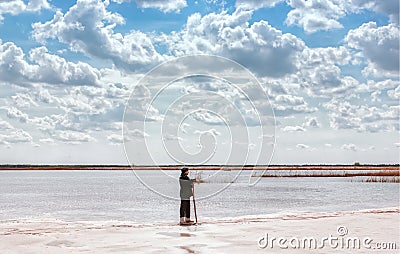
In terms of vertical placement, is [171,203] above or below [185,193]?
below

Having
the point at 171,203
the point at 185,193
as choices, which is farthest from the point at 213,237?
the point at 171,203

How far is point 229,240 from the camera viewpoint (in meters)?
Answer: 14.2

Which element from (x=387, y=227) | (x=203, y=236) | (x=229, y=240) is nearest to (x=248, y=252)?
(x=229, y=240)

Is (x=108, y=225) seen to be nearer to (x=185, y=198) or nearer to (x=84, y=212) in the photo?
(x=185, y=198)

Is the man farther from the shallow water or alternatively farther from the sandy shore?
the shallow water

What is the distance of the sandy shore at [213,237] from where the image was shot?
1303cm

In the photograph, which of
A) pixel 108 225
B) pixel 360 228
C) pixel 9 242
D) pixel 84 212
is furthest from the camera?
pixel 84 212

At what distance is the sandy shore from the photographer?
13031 mm

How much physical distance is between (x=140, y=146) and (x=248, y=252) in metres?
13.1

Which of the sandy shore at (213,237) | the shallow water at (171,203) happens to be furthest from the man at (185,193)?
the shallow water at (171,203)

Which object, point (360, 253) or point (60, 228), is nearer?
point (360, 253)

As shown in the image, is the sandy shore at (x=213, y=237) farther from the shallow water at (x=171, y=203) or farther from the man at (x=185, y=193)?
the shallow water at (x=171, y=203)

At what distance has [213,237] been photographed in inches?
581

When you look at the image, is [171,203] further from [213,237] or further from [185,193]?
[213,237]
